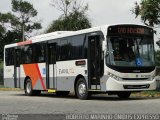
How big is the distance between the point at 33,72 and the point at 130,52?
8.03 meters

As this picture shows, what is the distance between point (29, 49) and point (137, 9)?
6395mm

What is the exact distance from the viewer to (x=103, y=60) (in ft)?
70.6

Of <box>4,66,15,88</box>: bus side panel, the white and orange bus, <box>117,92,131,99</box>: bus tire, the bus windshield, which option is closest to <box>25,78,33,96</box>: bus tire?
<box>4,66,15,88</box>: bus side panel

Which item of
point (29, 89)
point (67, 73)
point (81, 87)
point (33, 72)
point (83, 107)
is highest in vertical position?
point (33, 72)

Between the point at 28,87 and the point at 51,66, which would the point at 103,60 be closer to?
the point at 51,66

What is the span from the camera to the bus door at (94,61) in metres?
21.9

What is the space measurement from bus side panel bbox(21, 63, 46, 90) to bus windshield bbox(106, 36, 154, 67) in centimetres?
622

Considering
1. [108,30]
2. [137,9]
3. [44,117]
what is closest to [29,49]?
[137,9]

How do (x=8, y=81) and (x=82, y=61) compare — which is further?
(x=8, y=81)

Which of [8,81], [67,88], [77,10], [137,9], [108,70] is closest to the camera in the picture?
[108,70]

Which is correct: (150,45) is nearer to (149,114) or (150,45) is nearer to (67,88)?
(67,88)

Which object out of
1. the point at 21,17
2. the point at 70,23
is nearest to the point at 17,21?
the point at 21,17

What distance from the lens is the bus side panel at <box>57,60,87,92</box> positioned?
23259 mm

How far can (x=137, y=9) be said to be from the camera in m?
28.2
